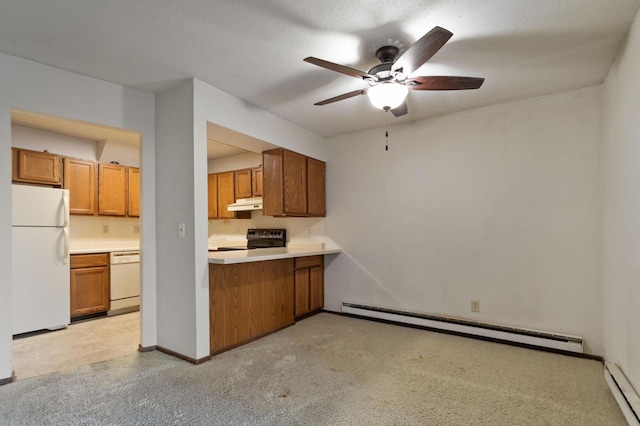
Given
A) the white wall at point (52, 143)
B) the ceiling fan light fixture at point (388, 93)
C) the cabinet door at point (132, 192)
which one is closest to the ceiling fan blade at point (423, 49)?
the ceiling fan light fixture at point (388, 93)

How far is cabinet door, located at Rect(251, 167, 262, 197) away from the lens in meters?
4.91

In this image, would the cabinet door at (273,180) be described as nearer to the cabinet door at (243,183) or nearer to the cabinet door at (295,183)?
the cabinet door at (295,183)

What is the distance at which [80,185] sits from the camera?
4.31 m

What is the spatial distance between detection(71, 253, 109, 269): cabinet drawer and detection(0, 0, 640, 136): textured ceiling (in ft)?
7.76

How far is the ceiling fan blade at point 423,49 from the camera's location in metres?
1.68

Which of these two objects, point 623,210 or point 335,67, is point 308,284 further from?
point 623,210

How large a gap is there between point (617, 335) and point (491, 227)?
129 centimetres

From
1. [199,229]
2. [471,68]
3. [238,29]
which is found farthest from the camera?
[199,229]

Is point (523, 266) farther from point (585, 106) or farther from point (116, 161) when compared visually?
point (116, 161)

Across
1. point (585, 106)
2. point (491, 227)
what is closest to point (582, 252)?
point (491, 227)

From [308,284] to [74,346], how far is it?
8.15 feet

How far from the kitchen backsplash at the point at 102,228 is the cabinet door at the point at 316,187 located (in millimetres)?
2869

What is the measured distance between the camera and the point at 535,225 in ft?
10.3

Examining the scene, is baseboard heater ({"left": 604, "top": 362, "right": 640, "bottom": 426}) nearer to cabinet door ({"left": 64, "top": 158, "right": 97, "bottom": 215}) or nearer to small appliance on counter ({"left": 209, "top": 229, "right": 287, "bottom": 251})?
small appliance on counter ({"left": 209, "top": 229, "right": 287, "bottom": 251})
